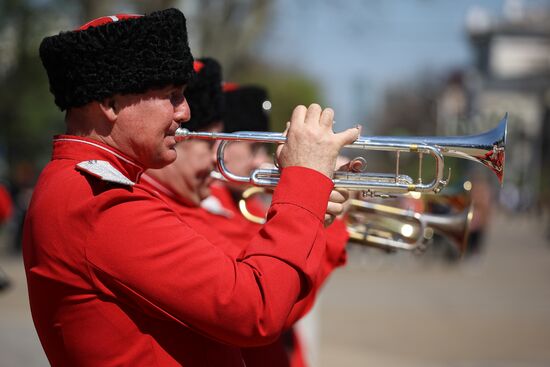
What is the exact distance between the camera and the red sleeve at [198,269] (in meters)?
1.76

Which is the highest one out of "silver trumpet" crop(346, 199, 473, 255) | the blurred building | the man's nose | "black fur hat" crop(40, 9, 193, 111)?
"black fur hat" crop(40, 9, 193, 111)

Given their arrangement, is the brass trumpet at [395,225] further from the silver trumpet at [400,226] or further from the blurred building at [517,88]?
the blurred building at [517,88]

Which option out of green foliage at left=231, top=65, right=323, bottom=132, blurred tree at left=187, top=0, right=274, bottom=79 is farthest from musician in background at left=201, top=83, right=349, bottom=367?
green foliage at left=231, top=65, right=323, bottom=132

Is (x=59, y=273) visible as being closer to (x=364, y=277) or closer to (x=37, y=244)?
(x=37, y=244)

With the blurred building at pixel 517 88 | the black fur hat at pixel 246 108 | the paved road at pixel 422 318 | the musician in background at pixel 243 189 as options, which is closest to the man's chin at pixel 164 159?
the musician in background at pixel 243 189

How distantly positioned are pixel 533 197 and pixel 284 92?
629 inches

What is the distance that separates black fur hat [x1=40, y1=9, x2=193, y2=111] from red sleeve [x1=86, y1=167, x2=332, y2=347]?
0.27 meters

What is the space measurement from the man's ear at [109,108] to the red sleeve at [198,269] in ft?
0.71

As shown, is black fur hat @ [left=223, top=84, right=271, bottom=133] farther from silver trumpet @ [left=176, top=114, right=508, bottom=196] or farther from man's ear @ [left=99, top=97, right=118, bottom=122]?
man's ear @ [left=99, top=97, right=118, bottom=122]

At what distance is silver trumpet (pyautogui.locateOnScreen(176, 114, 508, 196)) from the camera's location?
2.40 meters

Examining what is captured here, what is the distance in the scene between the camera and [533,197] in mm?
43594

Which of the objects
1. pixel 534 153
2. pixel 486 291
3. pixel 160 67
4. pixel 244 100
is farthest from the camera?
pixel 534 153

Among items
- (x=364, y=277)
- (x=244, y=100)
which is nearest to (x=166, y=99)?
(x=244, y=100)

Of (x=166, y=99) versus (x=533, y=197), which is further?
(x=533, y=197)
